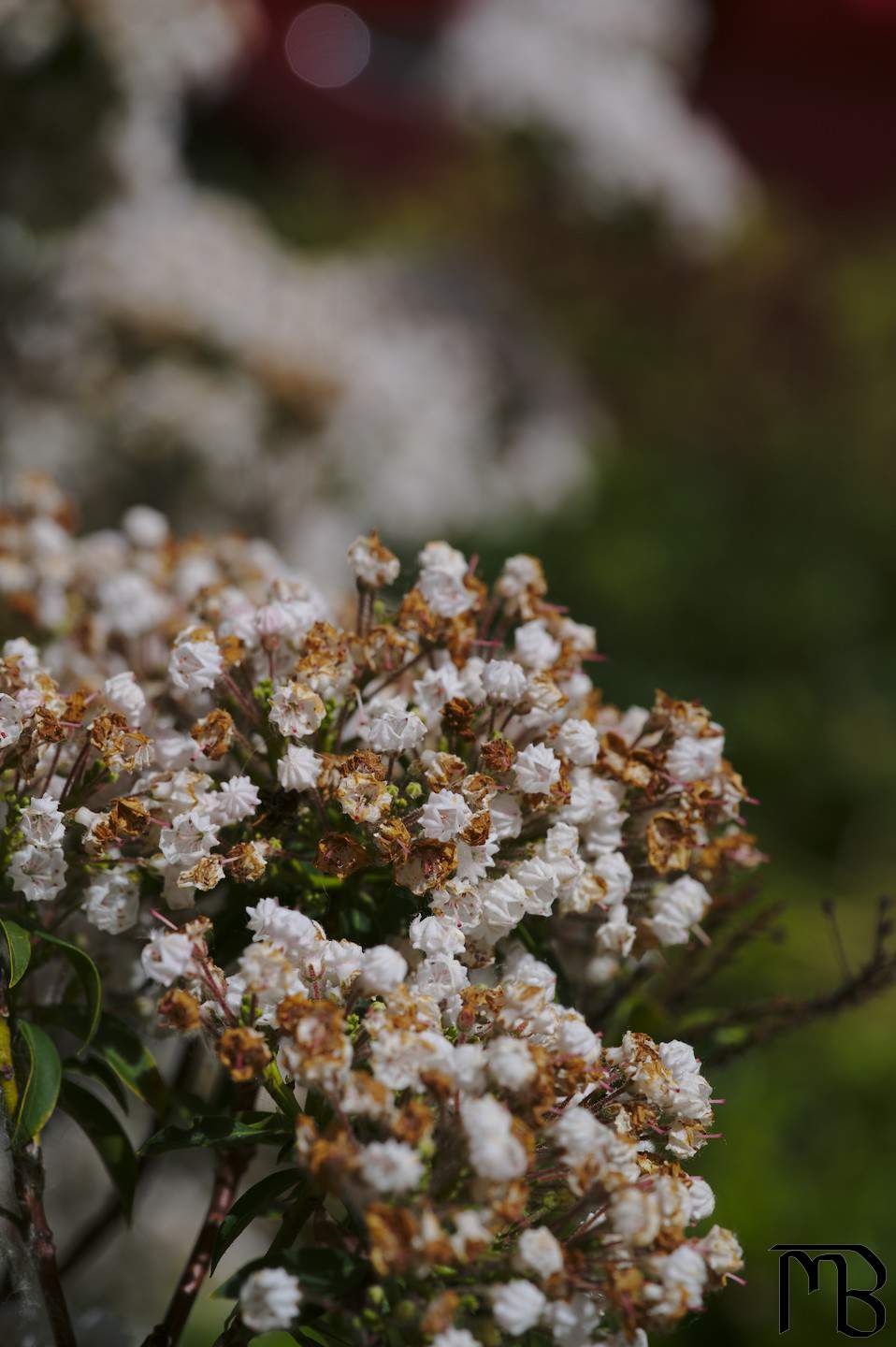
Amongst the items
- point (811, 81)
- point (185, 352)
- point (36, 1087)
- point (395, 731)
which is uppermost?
point (811, 81)

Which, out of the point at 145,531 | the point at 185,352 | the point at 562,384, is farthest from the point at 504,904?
the point at 562,384

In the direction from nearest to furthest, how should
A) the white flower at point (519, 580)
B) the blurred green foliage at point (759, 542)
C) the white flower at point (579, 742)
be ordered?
the white flower at point (579, 742) → the white flower at point (519, 580) → the blurred green foliage at point (759, 542)

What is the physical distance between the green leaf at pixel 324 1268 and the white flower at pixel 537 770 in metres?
0.26

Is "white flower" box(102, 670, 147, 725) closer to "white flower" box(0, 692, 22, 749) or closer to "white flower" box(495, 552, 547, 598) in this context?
"white flower" box(0, 692, 22, 749)

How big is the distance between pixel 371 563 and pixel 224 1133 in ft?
1.16

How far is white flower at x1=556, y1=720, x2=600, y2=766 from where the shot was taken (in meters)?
0.78

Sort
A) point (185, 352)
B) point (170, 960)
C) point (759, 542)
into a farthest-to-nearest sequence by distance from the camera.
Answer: point (759, 542)
point (185, 352)
point (170, 960)

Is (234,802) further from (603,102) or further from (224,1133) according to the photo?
(603,102)

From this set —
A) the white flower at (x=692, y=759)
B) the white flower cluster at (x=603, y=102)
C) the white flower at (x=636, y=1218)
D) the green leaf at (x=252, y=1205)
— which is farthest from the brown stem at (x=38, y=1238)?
the white flower cluster at (x=603, y=102)

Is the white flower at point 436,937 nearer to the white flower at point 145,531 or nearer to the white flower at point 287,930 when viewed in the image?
the white flower at point 287,930

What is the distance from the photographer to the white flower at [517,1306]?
0.59 meters

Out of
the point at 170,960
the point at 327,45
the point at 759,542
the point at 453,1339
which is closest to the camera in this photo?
the point at 453,1339

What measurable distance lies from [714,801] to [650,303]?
3836 mm

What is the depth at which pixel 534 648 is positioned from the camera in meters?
0.83
